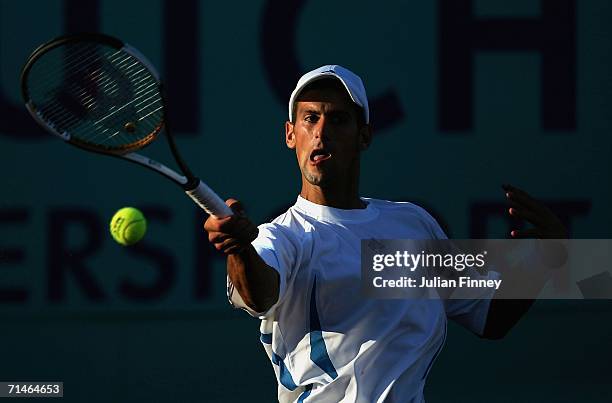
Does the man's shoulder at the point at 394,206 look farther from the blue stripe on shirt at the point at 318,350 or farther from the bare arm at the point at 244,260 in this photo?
the bare arm at the point at 244,260

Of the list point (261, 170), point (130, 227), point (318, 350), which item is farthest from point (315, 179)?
point (261, 170)

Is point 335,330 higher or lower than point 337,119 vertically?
lower

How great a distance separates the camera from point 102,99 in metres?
3.62

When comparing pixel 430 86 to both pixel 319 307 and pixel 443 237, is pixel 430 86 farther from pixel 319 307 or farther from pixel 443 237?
pixel 319 307

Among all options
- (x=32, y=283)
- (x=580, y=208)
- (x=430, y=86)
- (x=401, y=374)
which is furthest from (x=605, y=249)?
(x=401, y=374)

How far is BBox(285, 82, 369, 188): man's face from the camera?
3.96 m

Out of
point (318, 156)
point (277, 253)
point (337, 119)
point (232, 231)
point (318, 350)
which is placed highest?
point (337, 119)

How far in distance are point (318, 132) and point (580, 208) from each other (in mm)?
3508

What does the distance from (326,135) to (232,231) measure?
85 centimetres

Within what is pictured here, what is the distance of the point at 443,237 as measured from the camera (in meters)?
4.23

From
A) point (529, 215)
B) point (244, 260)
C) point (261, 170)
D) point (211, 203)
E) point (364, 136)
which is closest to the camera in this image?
point (211, 203)

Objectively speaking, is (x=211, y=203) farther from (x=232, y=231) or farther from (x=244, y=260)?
(x=244, y=260)

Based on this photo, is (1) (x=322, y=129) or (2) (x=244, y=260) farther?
(1) (x=322, y=129)

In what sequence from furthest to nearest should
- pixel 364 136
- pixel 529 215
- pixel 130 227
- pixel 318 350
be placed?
pixel 130 227 < pixel 364 136 < pixel 529 215 < pixel 318 350
